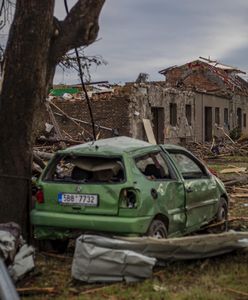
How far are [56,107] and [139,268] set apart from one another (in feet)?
70.3

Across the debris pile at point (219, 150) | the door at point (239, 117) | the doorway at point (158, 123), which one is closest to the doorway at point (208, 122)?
the debris pile at point (219, 150)

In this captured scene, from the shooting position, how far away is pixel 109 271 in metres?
5.79

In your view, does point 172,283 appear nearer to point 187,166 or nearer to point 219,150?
point 187,166

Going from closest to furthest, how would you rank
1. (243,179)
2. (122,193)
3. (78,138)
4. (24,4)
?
(122,193)
(24,4)
(243,179)
(78,138)

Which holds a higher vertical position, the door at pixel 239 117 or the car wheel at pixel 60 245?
the door at pixel 239 117

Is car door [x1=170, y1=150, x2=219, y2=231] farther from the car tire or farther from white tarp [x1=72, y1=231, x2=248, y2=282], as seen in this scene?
the car tire

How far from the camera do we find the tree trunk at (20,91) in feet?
23.3

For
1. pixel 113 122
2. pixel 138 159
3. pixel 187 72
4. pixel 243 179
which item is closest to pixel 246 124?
pixel 187 72

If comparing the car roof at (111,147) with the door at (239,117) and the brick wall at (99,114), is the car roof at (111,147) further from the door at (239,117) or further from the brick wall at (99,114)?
the door at (239,117)

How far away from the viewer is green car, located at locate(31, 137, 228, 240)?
663 centimetres

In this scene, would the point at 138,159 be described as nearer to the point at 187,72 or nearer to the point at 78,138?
the point at 78,138

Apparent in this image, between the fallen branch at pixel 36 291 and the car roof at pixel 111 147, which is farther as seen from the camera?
the car roof at pixel 111 147

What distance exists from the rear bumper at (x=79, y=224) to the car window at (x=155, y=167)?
1.22 metres

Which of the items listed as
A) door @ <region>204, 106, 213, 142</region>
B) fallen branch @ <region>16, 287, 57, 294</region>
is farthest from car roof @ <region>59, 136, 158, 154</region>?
door @ <region>204, 106, 213, 142</region>
